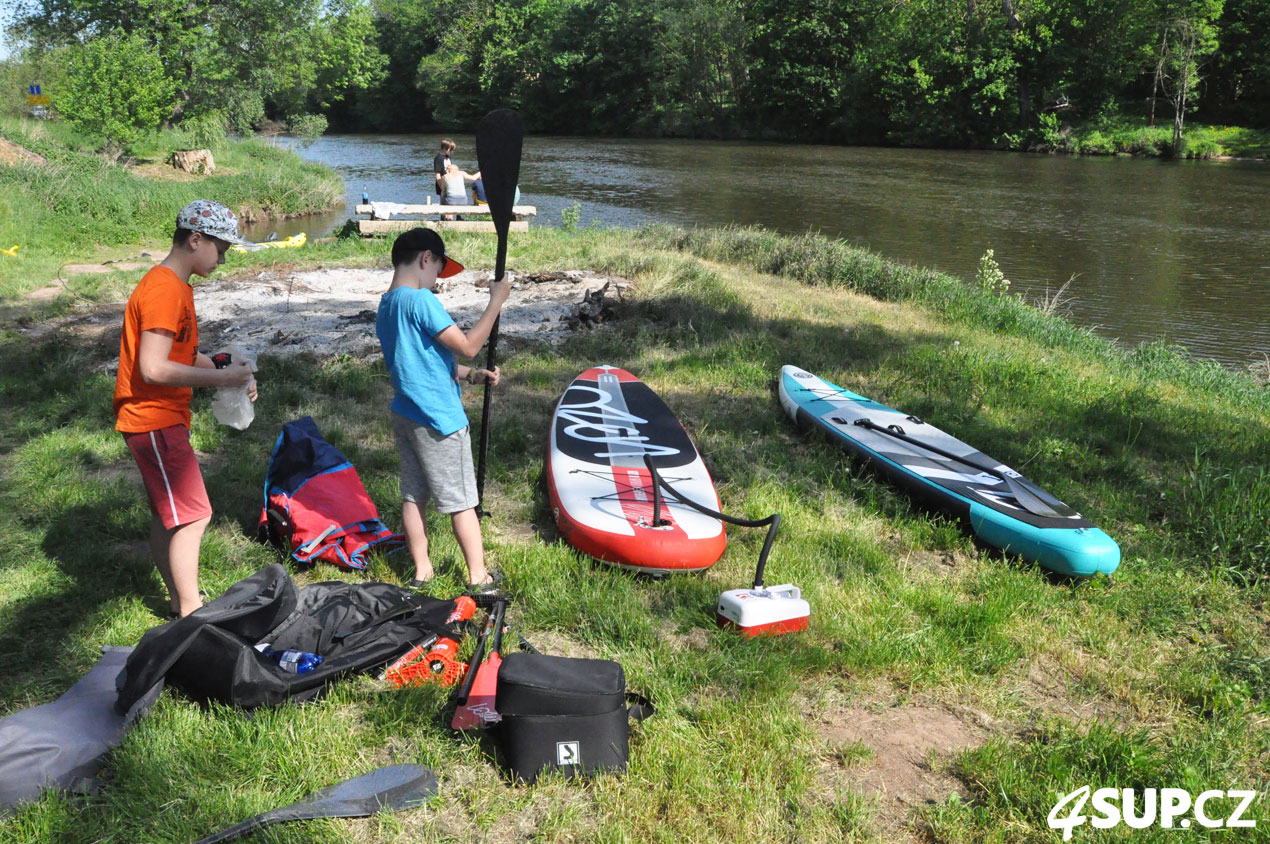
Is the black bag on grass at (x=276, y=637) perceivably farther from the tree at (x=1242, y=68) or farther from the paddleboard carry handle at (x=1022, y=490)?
the tree at (x=1242, y=68)

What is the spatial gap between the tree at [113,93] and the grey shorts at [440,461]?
62.4 ft

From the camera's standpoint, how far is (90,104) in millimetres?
17719

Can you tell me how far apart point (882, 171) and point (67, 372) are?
82.5 feet

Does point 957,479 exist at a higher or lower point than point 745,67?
lower

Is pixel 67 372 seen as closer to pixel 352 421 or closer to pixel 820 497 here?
pixel 352 421

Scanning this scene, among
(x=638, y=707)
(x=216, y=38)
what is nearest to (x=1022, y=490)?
(x=638, y=707)

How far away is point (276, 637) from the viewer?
295 cm

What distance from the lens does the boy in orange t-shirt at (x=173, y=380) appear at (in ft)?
9.08

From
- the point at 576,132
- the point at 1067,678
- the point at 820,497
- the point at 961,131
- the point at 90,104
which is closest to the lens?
the point at 1067,678

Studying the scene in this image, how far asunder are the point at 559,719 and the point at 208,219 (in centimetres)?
202

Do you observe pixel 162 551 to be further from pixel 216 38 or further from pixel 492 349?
pixel 216 38

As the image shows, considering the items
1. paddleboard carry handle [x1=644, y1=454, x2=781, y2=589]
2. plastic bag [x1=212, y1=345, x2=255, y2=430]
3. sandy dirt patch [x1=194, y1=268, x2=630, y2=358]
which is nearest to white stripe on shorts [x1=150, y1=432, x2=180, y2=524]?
plastic bag [x1=212, y1=345, x2=255, y2=430]

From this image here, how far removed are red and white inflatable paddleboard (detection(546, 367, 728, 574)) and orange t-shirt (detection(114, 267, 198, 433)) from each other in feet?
5.67

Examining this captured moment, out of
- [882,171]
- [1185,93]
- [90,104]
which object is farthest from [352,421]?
[1185,93]
